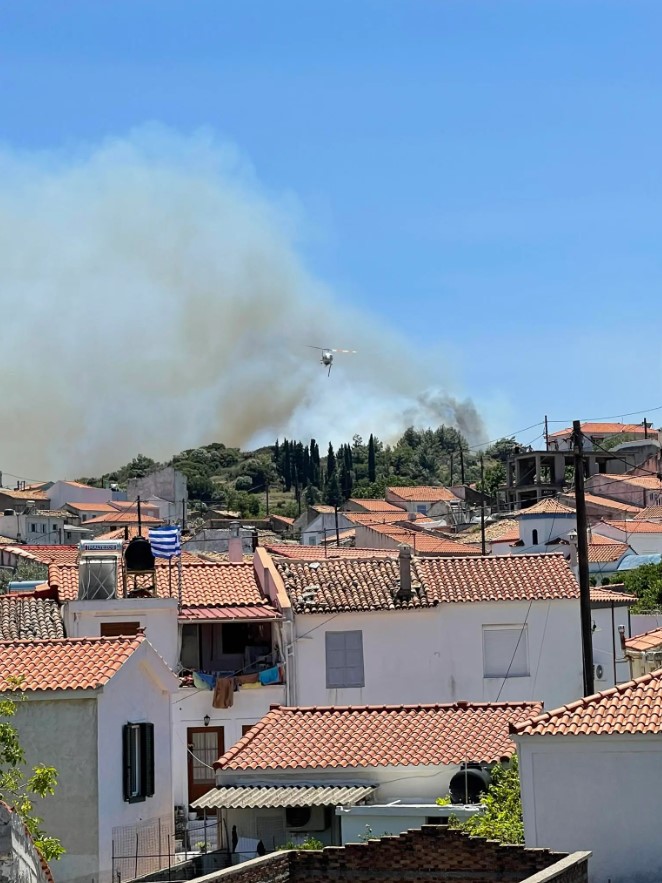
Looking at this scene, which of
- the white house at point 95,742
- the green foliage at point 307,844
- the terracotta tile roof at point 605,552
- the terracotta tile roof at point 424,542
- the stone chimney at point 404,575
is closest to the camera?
the green foliage at point 307,844

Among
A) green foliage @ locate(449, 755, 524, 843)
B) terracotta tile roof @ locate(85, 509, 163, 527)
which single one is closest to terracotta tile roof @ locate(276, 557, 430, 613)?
green foliage @ locate(449, 755, 524, 843)

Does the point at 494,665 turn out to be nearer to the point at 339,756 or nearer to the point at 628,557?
the point at 339,756

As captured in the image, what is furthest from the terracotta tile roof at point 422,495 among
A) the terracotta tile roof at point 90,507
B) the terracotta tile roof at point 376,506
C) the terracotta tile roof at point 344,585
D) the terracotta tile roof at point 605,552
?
the terracotta tile roof at point 344,585

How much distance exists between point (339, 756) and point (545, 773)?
7.11 m

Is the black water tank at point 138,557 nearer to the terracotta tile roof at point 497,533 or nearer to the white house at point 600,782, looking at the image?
the white house at point 600,782

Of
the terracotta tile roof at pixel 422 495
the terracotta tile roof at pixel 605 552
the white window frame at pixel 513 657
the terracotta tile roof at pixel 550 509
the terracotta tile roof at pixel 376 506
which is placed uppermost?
the terracotta tile roof at pixel 422 495

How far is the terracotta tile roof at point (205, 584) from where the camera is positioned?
4428cm

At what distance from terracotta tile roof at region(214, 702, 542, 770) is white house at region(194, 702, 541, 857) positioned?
0.02 metres

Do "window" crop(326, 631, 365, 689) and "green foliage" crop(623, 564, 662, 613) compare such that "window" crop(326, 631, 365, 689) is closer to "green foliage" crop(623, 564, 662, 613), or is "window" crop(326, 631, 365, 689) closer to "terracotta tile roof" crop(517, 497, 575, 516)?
"green foliage" crop(623, 564, 662, 613)

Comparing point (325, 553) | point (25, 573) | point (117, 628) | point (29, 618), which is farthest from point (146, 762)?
point (25, 573)

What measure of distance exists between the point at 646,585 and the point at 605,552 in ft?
44.8

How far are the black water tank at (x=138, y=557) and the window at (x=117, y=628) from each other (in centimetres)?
254

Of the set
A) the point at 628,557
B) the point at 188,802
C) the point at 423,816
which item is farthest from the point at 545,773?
the point at 628,557

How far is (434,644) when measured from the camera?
42.8m
